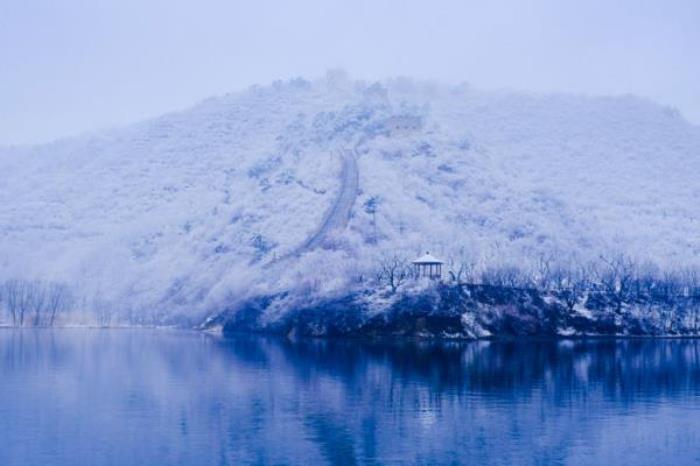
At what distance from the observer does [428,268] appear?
405ft

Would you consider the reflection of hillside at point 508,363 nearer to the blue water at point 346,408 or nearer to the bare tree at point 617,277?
the blue water at point 346,408

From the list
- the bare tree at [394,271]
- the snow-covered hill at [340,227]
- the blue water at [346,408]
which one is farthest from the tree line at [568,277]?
the blue water at [346,408]

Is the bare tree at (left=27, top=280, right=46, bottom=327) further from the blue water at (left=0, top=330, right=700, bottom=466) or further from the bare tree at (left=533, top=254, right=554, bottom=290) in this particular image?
the bare tree at (left=533, top=254, right=554, bottom=290)

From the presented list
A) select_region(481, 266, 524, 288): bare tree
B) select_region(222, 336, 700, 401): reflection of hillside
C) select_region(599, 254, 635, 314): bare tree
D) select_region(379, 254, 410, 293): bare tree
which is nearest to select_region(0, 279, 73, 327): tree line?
select_region(222, 336, 700, 401): reflection of hillside

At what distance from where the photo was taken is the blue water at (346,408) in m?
38.0

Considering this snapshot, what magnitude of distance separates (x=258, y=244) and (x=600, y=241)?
53.0 metres

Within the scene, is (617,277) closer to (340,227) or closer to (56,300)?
(340,227)

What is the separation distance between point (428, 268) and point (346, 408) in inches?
2954

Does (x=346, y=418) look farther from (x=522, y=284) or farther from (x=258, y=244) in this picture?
(x=258, y=244)

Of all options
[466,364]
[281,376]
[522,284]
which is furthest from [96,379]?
[522,284]

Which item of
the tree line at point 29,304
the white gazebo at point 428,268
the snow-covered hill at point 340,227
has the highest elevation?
the snow-covered hill at point 340,227

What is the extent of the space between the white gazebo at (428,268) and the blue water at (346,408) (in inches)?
1372

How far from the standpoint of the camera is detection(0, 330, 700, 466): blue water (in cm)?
3797

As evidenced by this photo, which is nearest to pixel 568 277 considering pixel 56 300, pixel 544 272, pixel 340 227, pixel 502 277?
pixel 544 272
